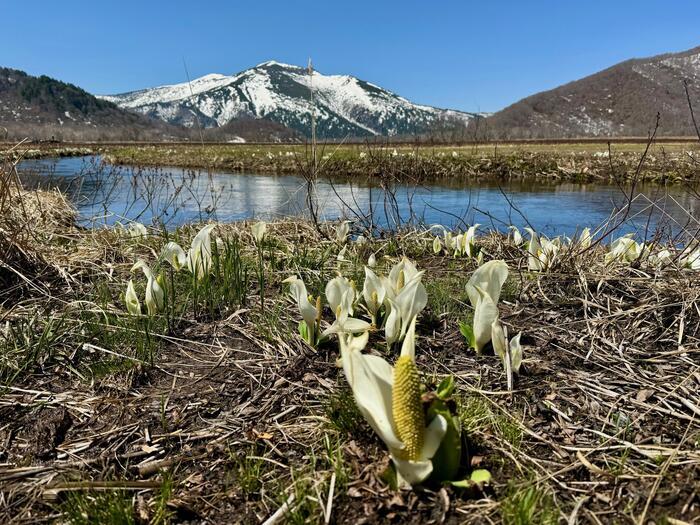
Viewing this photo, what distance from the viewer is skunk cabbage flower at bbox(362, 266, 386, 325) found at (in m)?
2.09

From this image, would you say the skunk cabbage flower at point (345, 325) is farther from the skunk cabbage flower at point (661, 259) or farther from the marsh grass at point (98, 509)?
the skunk cabbage flower at point (661, 259)

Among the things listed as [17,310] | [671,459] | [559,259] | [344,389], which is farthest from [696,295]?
[17,310]

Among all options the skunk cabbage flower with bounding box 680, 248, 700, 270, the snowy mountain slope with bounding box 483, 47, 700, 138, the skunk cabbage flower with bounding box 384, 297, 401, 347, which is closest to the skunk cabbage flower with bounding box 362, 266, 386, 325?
the skunk cabbage flower with bounding box 384, 297, 401, 347

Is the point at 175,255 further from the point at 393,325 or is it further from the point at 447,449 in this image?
the point at 447,449

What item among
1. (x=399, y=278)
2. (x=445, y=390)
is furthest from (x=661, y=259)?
(x=445, y=390)

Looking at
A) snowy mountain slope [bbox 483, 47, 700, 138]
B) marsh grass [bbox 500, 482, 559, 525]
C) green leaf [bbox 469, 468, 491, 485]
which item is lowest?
marsh grass [bbox 500, 482, 559, 525]

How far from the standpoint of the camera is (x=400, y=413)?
1.09m

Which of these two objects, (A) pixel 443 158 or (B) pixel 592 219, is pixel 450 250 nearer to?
(B) pixel 592 219

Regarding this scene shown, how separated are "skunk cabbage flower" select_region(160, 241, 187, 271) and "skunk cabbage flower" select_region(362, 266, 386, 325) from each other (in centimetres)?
117

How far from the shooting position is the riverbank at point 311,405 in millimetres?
1177

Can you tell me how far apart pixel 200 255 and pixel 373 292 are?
108 centimetres

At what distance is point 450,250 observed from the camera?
3777mm

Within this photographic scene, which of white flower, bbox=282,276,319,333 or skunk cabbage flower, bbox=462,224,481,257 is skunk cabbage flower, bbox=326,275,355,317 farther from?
skunk cabbage flower, bbox=462,224,481,257

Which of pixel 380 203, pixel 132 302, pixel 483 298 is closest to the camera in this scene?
pixel 483 298
